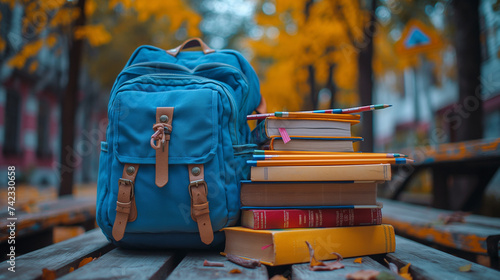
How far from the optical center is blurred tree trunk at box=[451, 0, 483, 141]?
3.77m

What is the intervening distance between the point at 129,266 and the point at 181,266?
0.56 feet

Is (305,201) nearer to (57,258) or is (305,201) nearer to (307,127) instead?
(307,127)

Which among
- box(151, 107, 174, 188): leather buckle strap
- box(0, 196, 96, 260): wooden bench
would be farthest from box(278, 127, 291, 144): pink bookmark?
box(0, 196, 96, 260): wooden bench

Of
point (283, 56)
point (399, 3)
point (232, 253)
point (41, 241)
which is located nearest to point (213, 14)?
point (283, 56)

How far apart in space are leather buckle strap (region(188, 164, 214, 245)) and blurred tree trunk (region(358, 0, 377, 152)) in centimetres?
279

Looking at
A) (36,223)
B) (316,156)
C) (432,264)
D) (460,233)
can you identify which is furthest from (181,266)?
(36,223)

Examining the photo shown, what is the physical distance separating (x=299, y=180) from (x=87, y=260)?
2.79ft

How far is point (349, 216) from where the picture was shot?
4.47 ft

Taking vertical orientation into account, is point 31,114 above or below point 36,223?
above

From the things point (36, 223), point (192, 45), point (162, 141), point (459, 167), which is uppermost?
point (192, 45)

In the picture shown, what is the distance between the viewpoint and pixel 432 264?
3.84 ft

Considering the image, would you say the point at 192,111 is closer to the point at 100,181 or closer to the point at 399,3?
the point at 100,181

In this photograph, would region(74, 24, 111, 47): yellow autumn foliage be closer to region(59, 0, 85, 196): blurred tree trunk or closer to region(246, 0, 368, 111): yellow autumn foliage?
region(59, 0, 85, 196): blurred tree trunk

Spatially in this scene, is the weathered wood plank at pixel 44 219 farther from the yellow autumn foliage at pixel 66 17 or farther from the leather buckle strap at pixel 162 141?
the yellow autumn foliage at pixel 66 17
